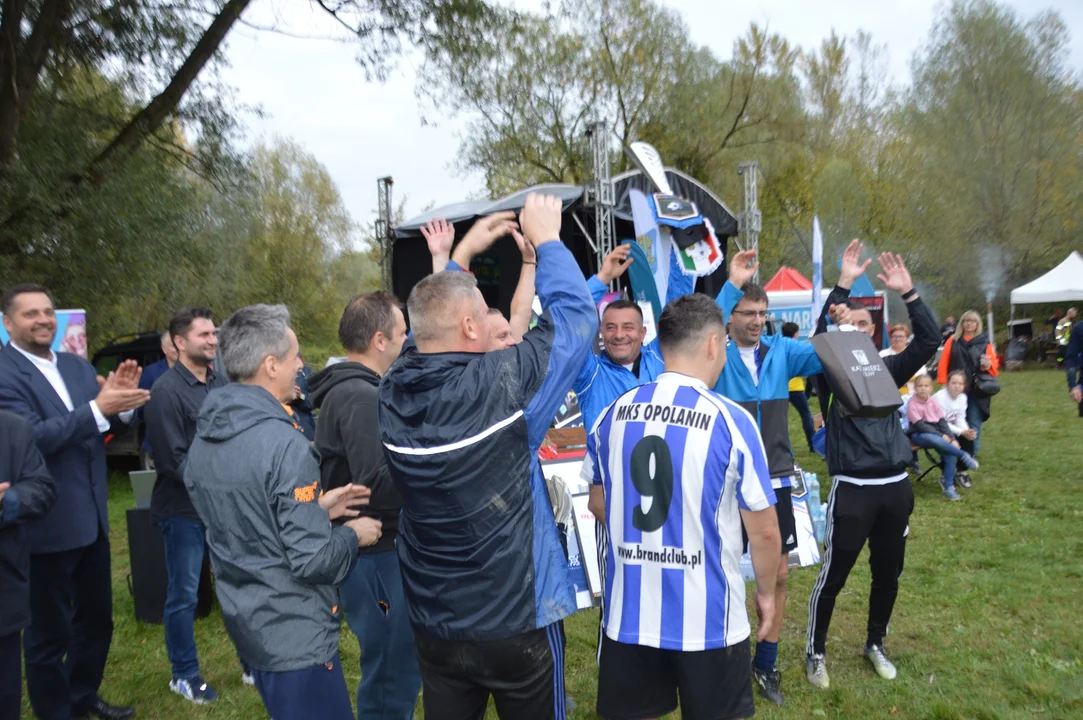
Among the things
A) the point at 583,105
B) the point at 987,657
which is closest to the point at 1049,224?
the point at 583,105

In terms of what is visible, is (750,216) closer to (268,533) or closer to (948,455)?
(948,455)

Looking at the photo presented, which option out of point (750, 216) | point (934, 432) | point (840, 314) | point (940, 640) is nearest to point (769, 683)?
point (940, 640)

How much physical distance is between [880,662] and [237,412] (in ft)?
11.8

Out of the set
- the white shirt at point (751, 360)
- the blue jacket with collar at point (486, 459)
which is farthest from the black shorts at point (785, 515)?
the blue jacket with collar at point (486, 459)

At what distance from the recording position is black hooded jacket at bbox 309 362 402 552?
2883 millimetres

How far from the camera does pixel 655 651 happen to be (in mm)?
2453

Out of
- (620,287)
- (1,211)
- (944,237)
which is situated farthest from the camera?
(944,237)

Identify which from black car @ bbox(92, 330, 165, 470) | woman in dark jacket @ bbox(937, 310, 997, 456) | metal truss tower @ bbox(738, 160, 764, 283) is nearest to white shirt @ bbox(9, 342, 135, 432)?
black car @ bbox(92, 330, 165, 470)

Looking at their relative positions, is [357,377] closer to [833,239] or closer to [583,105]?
[583,105]

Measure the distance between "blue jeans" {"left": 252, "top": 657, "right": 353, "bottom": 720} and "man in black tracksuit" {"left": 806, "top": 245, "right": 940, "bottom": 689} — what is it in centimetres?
267

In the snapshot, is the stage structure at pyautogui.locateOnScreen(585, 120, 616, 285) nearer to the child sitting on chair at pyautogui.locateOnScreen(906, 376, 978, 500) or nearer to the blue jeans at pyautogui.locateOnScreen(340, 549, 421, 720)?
the child sitting on chair at pyautogui.locateOnScreen(906, 376, 978, 500)

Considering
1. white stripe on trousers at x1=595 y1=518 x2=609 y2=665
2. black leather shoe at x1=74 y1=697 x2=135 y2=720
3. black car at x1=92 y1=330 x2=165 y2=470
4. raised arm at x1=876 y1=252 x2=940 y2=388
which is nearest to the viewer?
white stripe on trousers at x1=595 y1=518 x2=609 y2=665

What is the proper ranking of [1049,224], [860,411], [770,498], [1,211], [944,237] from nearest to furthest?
1. [770,498]
2. [860,411]
3. [1,211]
4. [1049,224]
5. [944,237]

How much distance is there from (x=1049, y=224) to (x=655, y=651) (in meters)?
30.6
